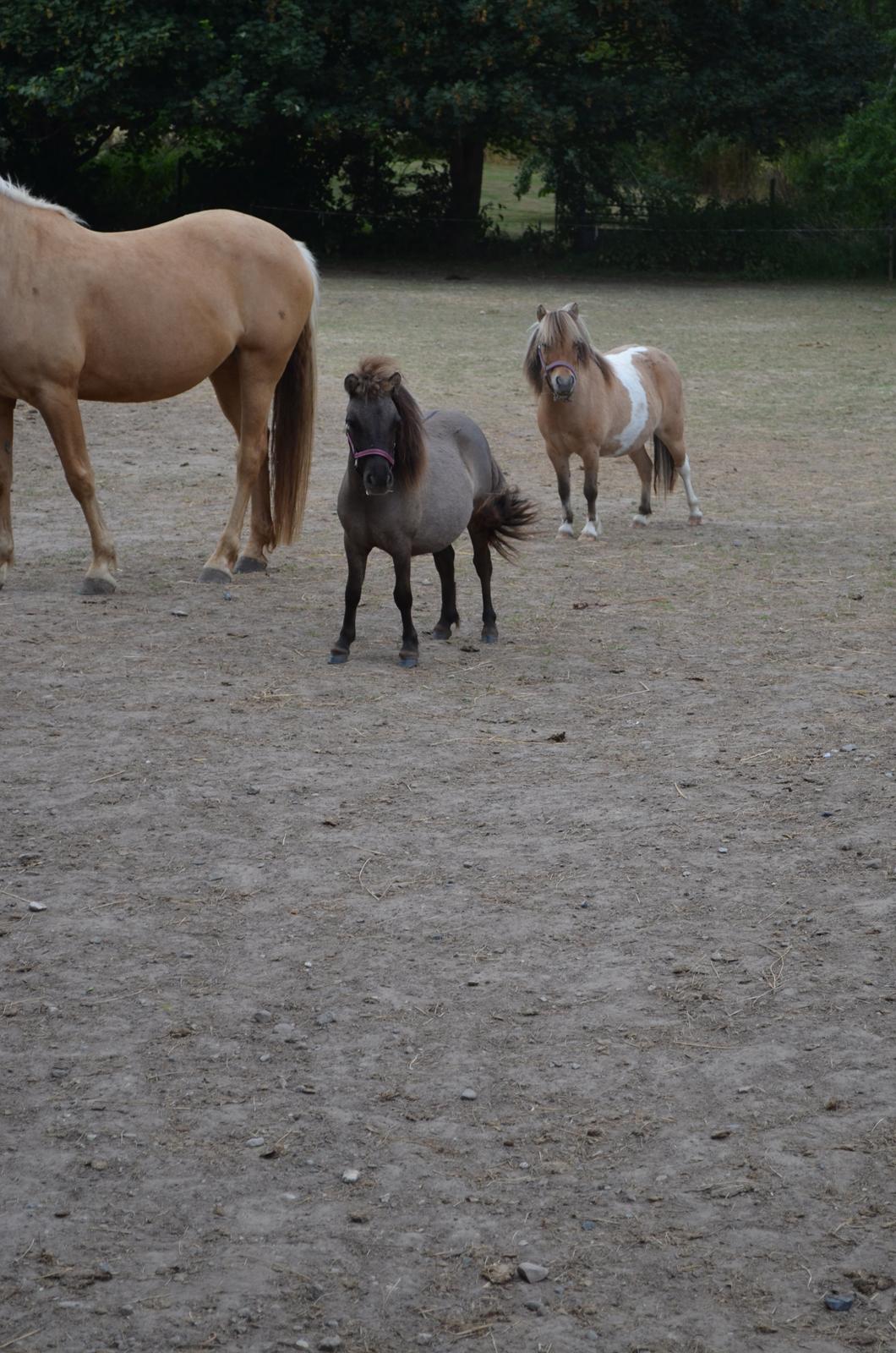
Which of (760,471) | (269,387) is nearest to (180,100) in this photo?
(760,471)

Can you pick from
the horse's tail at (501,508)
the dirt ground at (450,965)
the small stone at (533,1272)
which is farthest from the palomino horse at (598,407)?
the small stone at (533,1272)

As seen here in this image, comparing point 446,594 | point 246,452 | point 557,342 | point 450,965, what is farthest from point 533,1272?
point 557,342

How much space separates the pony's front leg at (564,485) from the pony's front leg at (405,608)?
104 inches

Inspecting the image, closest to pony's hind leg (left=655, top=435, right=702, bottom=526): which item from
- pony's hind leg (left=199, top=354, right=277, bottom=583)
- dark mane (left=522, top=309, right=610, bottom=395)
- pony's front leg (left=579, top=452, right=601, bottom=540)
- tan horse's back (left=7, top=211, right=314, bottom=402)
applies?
pony's front leg (left=579, top=452, right=601, bottom=540)

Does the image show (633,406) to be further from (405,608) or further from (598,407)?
(405,608)

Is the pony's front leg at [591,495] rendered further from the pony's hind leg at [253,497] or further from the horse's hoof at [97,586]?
the horse's hoof at [97,586]

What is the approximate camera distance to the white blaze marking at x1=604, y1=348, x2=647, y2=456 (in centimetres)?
830

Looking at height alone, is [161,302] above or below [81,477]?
above

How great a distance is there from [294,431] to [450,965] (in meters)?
4.29

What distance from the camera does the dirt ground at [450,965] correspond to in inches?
94.4

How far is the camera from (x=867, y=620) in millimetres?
6520

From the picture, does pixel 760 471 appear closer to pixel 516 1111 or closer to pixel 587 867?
pixel 587 867

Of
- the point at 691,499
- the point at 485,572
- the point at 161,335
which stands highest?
the point at 161,335

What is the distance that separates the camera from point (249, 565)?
7363mm
